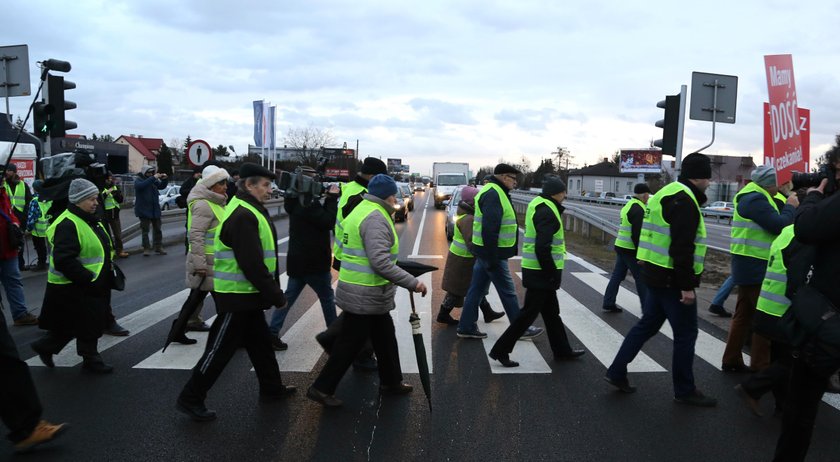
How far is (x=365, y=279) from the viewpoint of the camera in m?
4.32

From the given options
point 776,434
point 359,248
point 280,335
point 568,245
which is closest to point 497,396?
point 359,248

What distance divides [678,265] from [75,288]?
503cm

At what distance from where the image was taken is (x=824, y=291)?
9.57 feet

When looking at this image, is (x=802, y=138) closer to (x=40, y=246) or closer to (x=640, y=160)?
(x=40, y=246)

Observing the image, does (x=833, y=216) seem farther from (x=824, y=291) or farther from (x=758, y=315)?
(x=758, y=315)

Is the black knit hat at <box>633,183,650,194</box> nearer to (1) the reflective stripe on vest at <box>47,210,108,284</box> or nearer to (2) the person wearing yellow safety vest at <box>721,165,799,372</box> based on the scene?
(2) the person wearing yellow safety vest at <box>721,165,799,372</box>

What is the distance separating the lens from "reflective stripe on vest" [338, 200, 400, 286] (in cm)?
432

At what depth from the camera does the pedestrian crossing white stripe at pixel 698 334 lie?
231 inches

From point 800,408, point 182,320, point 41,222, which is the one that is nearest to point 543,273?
point 800,408

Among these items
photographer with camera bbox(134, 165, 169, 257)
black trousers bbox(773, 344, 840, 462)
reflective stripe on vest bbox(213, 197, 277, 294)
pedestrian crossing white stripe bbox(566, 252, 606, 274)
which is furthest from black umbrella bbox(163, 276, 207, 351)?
pedestrian crossing white stripe bbox(566, 252, 606, 274)

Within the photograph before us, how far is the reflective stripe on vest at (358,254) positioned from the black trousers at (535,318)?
1.59m

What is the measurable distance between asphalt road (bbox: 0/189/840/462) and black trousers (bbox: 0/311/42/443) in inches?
8.7

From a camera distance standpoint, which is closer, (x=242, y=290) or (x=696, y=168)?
(x=242, y=290)

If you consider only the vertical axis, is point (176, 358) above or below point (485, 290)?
below
